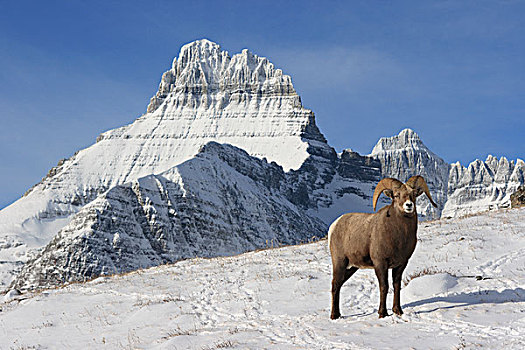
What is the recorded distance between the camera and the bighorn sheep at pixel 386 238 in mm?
12461

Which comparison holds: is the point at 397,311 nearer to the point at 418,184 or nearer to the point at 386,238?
the point at 386,238

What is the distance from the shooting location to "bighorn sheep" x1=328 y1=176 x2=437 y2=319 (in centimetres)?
1246

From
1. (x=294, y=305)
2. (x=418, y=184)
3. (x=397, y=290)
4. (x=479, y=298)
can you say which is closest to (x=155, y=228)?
(x=294, y=305)

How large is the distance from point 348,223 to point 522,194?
26432 mm

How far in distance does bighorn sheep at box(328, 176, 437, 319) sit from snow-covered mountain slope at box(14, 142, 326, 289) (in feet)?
402

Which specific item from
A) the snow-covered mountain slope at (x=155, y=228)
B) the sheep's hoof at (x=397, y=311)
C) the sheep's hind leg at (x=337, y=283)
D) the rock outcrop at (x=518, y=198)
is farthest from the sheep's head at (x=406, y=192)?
the snow-covered mountain slope at (x=155, y=228)

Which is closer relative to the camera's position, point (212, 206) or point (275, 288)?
point (275, 288)

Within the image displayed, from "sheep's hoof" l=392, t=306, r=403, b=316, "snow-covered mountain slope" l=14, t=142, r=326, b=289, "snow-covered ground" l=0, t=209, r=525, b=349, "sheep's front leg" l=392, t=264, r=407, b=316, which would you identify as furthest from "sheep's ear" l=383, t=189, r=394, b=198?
"snow-covered mountain slope" l=14, t=142, r=326, b=289

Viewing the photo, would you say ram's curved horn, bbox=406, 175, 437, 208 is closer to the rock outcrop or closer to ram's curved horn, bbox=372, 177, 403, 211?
ram's curved horn, bbox=372, 177, 403, 211

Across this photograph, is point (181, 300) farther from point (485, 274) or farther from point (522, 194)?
point (522, 194)

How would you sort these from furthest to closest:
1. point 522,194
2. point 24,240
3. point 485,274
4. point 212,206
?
point 24,240, point 212,206, point 522,194, point 485,274

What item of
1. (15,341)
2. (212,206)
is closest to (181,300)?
(15,341)

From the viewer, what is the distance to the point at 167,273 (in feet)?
82.8

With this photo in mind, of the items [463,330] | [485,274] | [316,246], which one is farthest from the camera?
[316,246]
